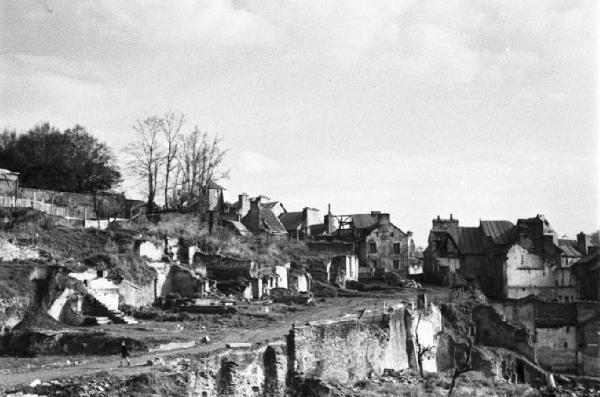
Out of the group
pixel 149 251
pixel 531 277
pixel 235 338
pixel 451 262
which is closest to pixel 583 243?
pixel 531 277

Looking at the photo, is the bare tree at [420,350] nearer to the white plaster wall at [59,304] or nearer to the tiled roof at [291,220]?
the white plaster wall at [59,304]

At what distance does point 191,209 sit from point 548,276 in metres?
25.9

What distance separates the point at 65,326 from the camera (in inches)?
1051

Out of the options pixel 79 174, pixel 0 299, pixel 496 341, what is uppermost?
pixel 79 174

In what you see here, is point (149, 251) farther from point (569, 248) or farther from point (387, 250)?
point (569, 248)

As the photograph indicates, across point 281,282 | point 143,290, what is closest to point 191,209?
point 281,282

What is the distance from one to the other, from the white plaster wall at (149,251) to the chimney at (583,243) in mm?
34427

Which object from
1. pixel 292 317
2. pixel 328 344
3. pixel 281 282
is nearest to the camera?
pixel 328 344

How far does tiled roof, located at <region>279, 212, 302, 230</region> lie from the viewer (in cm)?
6234

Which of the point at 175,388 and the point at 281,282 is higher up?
the point at 281,282

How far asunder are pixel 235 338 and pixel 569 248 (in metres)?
38.1

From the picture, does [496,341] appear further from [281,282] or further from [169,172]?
[169,172]

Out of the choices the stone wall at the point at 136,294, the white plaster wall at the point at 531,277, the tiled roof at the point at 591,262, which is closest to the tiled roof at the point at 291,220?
the white plaster wall at the point at 531,277

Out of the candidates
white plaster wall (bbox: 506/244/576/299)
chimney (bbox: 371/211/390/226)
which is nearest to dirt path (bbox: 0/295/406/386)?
white plaster wall (bbox: 506/244/576/299)
